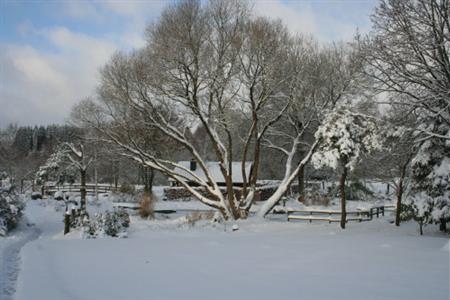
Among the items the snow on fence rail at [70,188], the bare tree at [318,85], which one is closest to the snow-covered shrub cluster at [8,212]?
the bare tree at [318,85]

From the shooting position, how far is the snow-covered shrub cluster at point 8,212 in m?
16.0

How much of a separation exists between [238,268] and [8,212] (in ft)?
39.4

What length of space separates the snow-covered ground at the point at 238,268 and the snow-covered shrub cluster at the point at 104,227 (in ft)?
6.81

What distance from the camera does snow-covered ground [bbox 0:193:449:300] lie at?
6520 millimetres

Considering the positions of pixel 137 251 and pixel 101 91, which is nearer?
pixel 137 251

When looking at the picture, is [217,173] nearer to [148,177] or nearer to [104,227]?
[148,177]

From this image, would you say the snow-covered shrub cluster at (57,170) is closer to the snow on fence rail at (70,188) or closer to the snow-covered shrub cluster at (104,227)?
the snow on fence rail at (70,188)

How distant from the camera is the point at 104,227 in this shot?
581 inches

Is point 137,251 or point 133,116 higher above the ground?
point 133,116

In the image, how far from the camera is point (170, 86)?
18.3 metres

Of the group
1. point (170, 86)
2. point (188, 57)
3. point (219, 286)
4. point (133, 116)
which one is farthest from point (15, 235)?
point (219, 286)

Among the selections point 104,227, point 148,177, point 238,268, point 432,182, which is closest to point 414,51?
point 432,182

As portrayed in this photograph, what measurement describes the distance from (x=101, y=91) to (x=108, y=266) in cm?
1259

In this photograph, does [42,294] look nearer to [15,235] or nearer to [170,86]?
[15,235]
